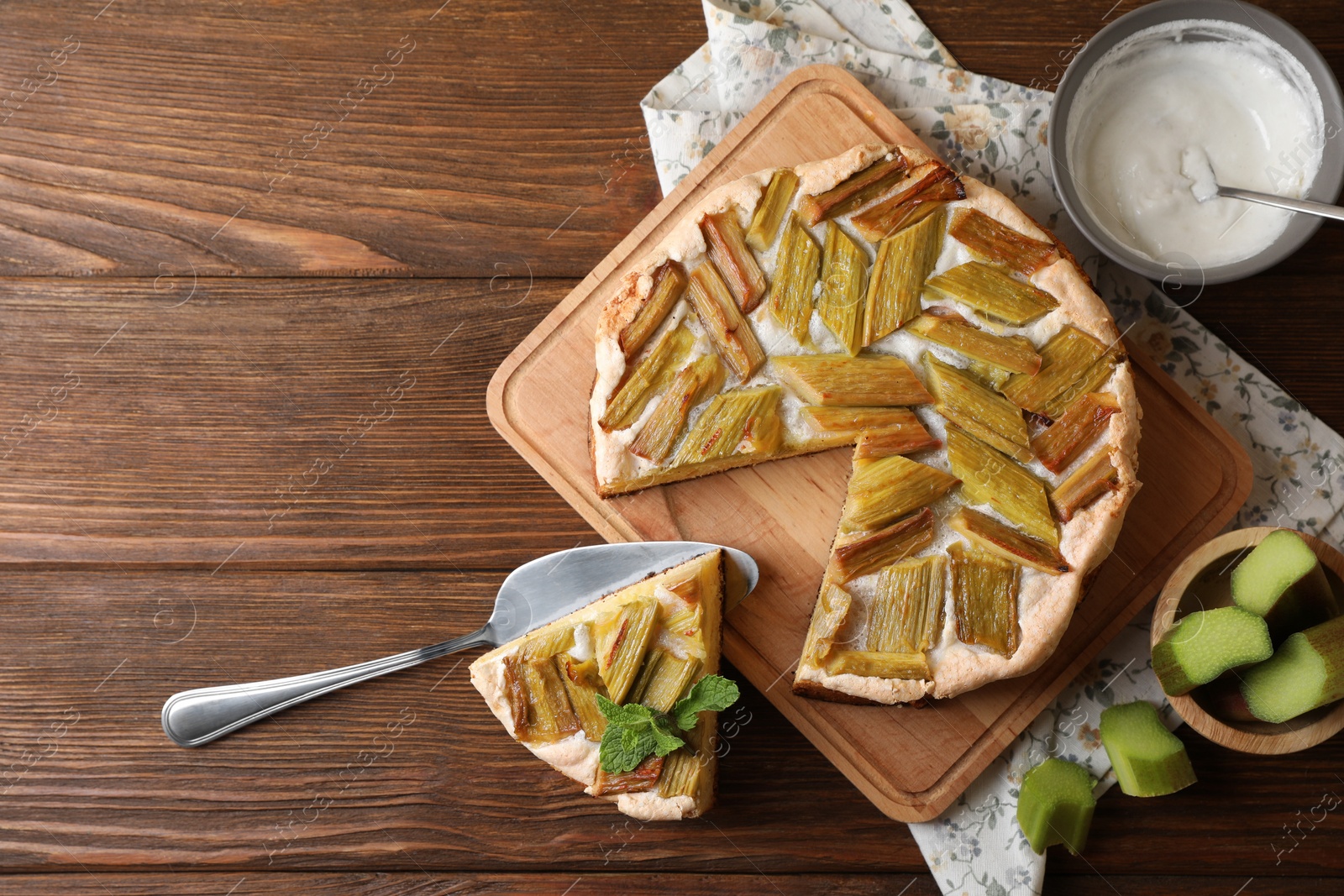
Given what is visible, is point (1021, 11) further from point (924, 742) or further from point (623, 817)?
point (623, 817)

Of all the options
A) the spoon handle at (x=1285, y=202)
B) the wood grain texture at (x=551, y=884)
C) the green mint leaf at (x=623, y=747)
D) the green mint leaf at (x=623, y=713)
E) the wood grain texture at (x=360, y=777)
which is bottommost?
the wood grain texture at (x=551, y=884)

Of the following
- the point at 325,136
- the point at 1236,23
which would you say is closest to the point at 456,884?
the point at 325,136

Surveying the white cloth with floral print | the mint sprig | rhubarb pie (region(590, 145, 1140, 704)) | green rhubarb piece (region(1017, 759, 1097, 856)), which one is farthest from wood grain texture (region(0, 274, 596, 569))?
green rhubarb piece (region(1017, 759, 1097, 856))

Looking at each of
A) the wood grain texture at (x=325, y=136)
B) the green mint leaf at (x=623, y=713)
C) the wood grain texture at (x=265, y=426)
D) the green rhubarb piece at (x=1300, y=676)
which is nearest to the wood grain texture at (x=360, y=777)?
the wood grain texture at (x=265, y=426)

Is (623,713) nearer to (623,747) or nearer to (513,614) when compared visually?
(623,747)

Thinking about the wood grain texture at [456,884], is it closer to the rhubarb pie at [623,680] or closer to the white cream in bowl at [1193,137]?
the rhubarb pie at [623,680]

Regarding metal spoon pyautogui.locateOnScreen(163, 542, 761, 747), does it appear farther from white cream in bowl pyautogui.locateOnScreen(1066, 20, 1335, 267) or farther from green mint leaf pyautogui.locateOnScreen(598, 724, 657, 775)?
white cream in bowl pyautogui.locateOnScreen(1066, 20, 1335, 267)
